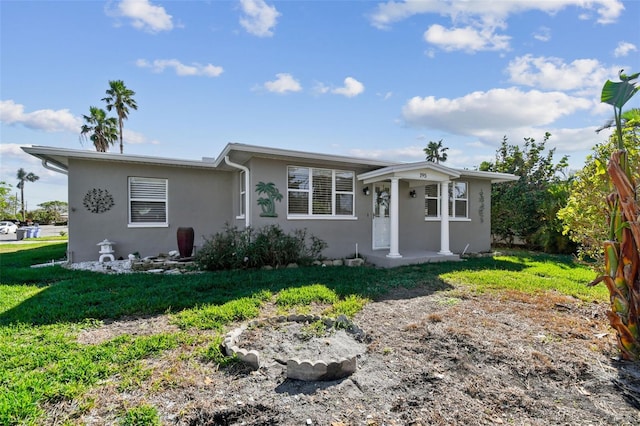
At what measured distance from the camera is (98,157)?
29.4 feet

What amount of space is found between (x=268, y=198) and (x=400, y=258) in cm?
400

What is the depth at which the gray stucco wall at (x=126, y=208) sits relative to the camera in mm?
9078

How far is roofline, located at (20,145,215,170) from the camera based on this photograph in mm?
8164

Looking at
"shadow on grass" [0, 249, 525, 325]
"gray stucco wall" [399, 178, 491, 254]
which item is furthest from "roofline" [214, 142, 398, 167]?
"shadow on grass" [0, 249, 525, 325]

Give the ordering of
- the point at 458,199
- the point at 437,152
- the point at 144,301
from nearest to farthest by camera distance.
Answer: the point at 144,301, the point at 458,199, the point at 437,152

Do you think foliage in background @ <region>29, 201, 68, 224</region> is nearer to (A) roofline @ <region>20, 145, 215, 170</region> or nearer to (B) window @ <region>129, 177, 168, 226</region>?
(A) roofline @ <region>20, 145, 215, 170</region>

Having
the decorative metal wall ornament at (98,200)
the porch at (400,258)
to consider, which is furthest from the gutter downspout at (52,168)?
the porch at (400,258)

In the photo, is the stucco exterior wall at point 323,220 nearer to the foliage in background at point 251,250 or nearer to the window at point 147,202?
the foliage in background at point 251,250

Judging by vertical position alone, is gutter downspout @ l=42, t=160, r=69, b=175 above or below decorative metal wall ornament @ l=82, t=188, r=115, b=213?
above

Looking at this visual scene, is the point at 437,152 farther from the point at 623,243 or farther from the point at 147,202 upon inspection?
the point at 623,243

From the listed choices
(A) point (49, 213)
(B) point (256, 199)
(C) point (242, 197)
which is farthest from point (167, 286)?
(A) point (49, 213)

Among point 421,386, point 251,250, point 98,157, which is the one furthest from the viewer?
point 98,157

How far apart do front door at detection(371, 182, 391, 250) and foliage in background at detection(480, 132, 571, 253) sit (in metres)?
6.27

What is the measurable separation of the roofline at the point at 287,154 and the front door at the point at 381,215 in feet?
2.97
